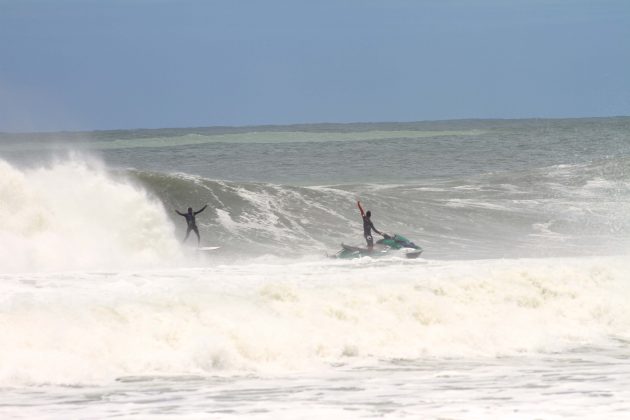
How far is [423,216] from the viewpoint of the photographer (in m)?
34.7

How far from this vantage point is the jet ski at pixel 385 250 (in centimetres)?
2262

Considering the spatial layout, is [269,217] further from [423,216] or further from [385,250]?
[385,250]

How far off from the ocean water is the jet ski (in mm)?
656

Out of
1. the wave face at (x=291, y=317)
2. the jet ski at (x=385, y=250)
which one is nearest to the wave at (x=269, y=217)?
the jet ski at (x=385, y=250)

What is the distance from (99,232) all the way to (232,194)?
33.3ft

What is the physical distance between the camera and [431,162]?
61719mm

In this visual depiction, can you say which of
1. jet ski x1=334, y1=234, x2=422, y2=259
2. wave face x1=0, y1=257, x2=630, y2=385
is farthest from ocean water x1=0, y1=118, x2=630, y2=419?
jet ski x1=334, y1=234, x2=422, y2=259

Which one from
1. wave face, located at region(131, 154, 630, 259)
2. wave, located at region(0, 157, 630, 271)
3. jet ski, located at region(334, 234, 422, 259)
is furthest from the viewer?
wave face, located at region(131, 154, 630, 259)

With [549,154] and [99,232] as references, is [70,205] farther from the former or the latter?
[549,154]

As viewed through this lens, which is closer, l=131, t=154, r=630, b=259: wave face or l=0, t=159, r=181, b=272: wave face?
l=0, t=159, r=181, b=272: wave face

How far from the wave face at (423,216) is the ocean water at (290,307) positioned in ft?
0.43

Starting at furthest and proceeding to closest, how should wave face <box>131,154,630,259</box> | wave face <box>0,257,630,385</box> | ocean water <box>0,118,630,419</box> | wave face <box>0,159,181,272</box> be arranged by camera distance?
wave face <box>131,154,630,259</box>
wave face <box>0,159,181,272</box>
wave face <box>0,257,630,385</box>
ocean water <box>0,118,630,419</box>

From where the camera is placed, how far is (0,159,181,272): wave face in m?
22.1

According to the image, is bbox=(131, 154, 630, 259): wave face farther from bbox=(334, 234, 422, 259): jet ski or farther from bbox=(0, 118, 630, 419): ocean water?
bbox=(334, 234, 422, 259): jet ski
